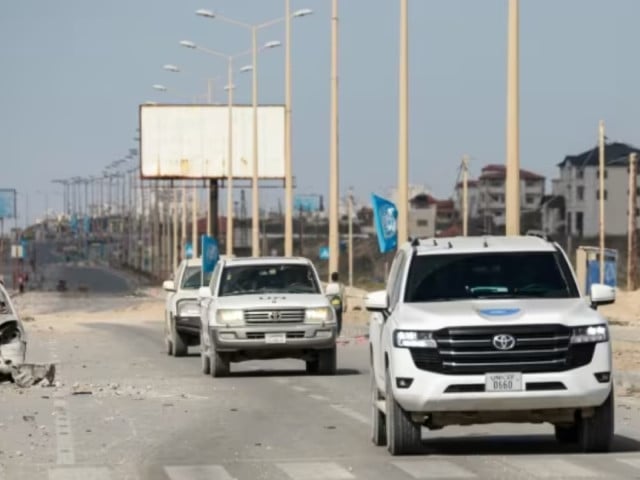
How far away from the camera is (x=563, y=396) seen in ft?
50.2

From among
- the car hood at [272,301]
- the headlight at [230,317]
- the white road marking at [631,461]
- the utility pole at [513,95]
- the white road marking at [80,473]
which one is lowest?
the white road marking at [80,473]

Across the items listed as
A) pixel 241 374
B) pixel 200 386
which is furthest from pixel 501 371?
pixel 241 374

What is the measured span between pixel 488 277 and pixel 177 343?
70.1 feet

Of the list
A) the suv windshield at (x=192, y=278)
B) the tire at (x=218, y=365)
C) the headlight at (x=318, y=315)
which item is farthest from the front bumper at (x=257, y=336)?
the suv windshield at (x=192, y=278)

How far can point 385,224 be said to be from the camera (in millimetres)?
46281

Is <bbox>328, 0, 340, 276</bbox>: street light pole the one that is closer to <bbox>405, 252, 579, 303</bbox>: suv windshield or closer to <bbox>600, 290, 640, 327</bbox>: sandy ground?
<bbox>600, 290, 640, 327</bbox>: sandy ground

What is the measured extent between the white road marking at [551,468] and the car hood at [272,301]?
1331cm

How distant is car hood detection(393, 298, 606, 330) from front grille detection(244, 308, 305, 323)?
41.1 feet

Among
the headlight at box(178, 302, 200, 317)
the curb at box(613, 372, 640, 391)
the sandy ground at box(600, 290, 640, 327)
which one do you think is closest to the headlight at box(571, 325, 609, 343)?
the curb at box(613, 372, 640, 391)

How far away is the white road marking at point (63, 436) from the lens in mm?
16312

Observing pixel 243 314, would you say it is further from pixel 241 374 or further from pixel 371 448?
pixel 371 448

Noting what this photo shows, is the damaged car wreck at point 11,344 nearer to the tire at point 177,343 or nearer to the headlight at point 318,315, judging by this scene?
the headlight at point 318,315

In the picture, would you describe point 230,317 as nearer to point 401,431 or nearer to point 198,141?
point 401,431

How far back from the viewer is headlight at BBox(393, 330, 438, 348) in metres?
15.5
